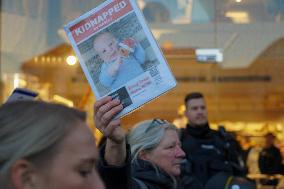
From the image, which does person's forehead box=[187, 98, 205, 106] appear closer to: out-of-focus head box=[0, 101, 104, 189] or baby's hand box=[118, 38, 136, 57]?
baby's hand box=[118, 38, 136, 57]

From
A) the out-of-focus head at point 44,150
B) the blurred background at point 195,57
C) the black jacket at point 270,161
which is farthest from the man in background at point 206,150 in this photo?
the out-of-focus head at point 44,150

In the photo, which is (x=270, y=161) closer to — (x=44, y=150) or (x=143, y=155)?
(x=143, y=155)

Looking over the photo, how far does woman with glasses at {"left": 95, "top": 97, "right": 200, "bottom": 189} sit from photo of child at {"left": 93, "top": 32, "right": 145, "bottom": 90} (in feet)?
0.27

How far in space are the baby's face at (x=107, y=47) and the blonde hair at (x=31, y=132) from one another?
834 millimetres

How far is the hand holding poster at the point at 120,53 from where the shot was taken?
2.25 metres

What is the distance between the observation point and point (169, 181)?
301 centimetres

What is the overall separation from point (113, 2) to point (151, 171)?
3.34 feet

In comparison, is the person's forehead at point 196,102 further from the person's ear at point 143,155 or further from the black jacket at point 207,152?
the person's ear at point 143,155

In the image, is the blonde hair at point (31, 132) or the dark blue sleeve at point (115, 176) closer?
the blonde hair at point (31, 132)

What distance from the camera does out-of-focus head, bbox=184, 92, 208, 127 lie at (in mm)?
5434

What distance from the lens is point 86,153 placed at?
1.42 meters

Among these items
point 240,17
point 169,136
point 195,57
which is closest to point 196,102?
point 169,136

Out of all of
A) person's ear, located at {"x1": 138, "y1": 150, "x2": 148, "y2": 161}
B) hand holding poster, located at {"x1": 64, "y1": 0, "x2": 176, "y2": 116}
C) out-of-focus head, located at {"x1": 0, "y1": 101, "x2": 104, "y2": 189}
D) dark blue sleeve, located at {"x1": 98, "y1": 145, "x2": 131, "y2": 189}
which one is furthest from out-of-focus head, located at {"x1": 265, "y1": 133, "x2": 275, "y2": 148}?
out-of-focus head, located at {"x1": 0, "y1": 101, "x2": 104, "y2": 189}

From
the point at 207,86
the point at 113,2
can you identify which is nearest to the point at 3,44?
the point at 207,86
